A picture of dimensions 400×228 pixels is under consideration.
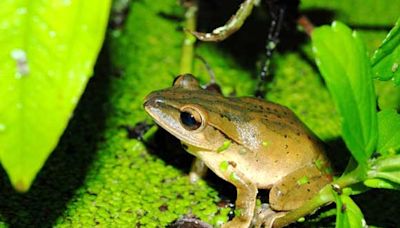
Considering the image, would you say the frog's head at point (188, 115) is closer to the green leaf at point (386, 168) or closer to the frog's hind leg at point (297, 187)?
the frog's hind leg at point (297, 187)

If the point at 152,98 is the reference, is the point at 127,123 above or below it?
below

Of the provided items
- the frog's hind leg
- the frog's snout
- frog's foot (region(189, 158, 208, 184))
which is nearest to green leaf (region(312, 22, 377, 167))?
the frog's hind leg

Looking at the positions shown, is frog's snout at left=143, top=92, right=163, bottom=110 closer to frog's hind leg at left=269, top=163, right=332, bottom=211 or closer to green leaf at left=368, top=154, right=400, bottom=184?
frog's hind leg at left=269, top=163, right=332, bottom=211

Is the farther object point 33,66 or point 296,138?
point 296,138

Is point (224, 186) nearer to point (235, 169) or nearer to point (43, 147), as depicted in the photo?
point (235, 169)

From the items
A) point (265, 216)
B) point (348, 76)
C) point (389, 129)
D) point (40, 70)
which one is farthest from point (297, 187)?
point (40, 70)

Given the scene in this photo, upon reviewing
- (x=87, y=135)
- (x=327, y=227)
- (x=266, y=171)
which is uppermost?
(x=266, y=171)

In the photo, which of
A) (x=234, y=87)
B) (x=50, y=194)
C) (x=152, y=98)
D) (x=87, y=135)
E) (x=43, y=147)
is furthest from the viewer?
(x=234, y=87)

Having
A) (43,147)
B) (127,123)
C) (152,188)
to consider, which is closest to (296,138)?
(152,188)
